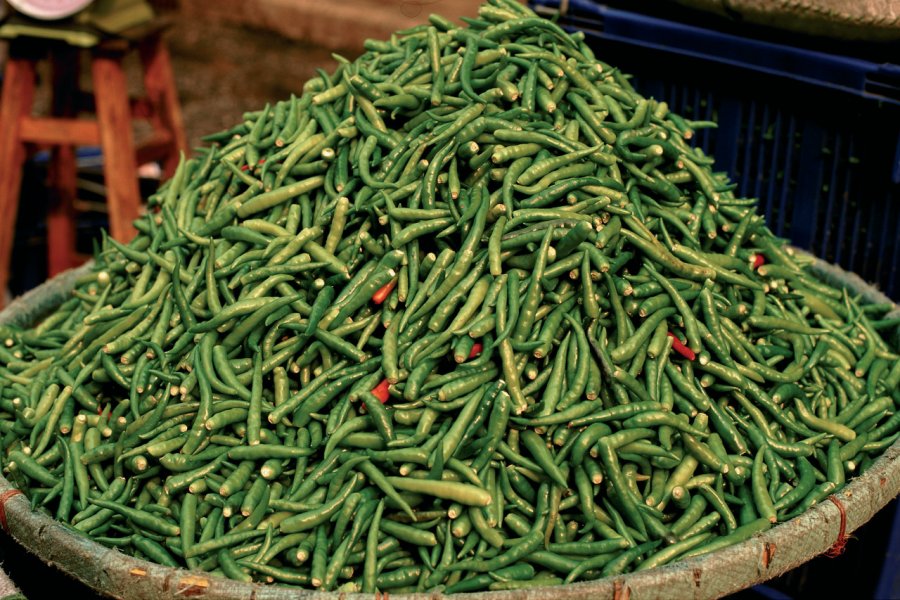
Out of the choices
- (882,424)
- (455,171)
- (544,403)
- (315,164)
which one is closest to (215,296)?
(315,164)

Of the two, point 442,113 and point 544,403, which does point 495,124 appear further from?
point 544,403

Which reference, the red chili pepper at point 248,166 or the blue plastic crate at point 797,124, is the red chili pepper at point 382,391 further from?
the blue plastic crate at point 797,124

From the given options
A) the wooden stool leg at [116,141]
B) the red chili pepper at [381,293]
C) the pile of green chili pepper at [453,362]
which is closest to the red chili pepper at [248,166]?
the pile of green chili pepper at [453,362]

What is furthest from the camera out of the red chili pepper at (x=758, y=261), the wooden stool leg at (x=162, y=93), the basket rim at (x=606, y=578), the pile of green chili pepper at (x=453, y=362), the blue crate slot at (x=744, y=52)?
the wooden stool leg at (x=162, y=93)

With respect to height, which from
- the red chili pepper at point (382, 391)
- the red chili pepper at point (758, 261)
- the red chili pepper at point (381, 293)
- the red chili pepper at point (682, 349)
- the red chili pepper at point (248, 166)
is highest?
the red chili pepper at point (248, 166)

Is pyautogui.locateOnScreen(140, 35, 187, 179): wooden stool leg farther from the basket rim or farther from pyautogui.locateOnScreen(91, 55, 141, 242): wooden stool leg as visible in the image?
the basket rim

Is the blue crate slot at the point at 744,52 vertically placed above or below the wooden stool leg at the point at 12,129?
above

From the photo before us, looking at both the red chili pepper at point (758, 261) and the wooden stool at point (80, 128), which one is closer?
the red chili pepper at point (758, 261)

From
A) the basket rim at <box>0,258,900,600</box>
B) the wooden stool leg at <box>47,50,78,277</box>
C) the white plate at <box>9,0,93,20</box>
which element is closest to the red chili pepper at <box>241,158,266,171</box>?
the basket rim at <box>0,258,900,600</box>
